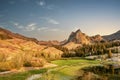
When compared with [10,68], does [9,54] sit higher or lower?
higher

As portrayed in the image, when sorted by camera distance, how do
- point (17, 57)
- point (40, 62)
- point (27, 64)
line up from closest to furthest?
point (17, 57) < point (27, 64) < point (40, 62)

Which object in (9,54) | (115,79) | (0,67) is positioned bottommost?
(115,79)

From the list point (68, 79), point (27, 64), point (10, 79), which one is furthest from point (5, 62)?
point (68, 79)

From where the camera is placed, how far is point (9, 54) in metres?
55.8

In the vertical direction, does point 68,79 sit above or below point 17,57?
below

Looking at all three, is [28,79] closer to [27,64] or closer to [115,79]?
[115,79]

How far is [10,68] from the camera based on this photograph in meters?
49.8

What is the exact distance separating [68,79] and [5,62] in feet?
65.5

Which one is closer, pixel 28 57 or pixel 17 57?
pixel 17 57

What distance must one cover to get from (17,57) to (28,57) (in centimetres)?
765

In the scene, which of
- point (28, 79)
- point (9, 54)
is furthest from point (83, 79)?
point (9, 54)

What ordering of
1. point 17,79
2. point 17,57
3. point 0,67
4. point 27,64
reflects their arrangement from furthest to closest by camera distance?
1. point 27,64
2. point 17,57
3. point 0,67
4. point 17,79

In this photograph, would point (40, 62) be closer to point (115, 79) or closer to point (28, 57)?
point (28, 57)

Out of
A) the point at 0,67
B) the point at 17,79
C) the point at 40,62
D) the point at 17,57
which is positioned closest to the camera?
the point at 17,79
